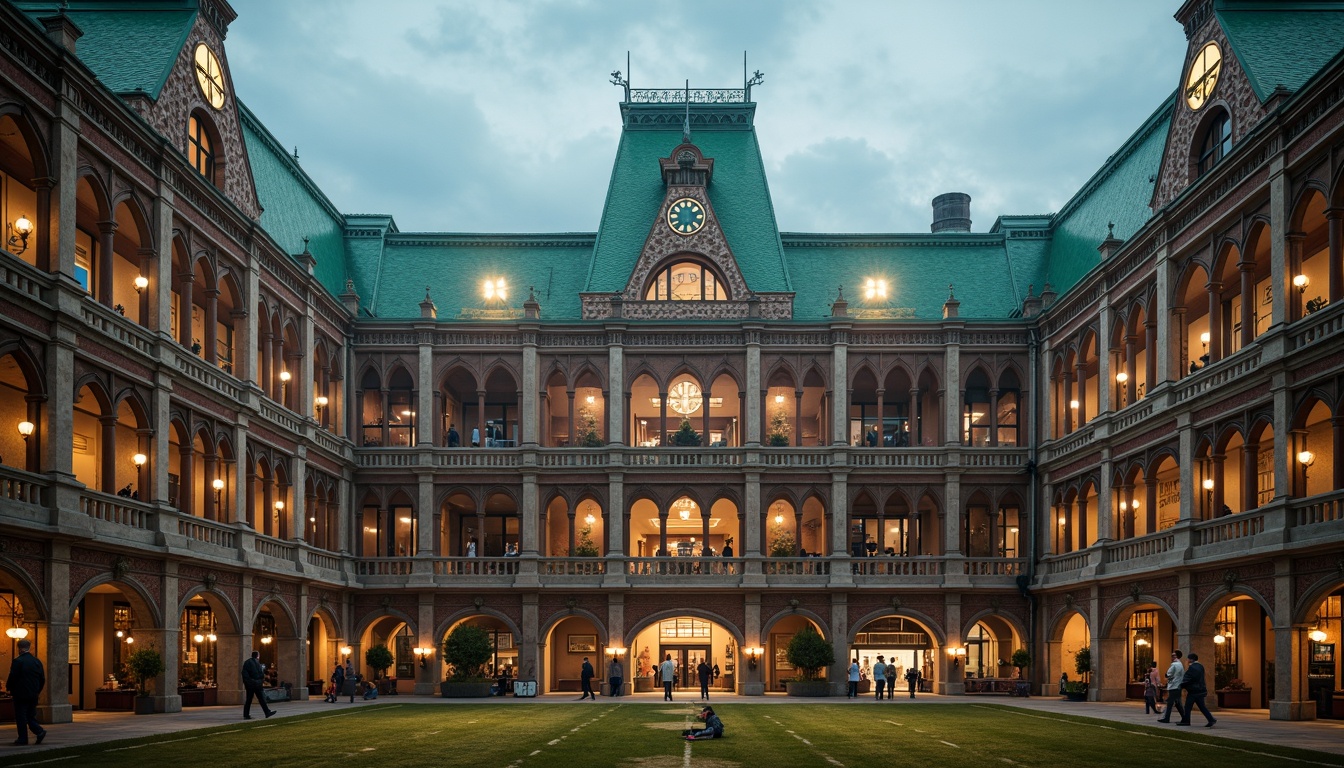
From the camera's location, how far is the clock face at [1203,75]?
4488cm

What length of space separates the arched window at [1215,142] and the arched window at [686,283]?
24.2 meters

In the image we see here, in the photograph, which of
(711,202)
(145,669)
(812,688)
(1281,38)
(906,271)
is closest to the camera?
(145,669)

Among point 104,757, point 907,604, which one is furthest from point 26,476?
point 907,604

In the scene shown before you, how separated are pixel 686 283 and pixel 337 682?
2470cm

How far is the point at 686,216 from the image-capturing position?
64.0 metres

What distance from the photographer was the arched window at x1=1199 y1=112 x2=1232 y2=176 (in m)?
44.1

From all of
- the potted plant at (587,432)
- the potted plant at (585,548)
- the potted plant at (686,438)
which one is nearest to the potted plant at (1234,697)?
the potted plant at (686,438)

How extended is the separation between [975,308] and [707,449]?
1557 centimetres

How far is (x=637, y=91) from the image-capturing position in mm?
70188

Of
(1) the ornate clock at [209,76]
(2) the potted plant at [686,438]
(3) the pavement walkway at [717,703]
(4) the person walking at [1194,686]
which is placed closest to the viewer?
(3) the pavement walkway at [717,703]

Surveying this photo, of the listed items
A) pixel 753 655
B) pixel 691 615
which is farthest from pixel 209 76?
pixel 753 655

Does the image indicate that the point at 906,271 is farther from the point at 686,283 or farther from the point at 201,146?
the point at 201,146

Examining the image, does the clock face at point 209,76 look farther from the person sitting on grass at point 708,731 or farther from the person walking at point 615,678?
the person sitting on grass at point 708,731

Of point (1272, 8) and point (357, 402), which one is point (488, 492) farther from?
point (1272, 8)
